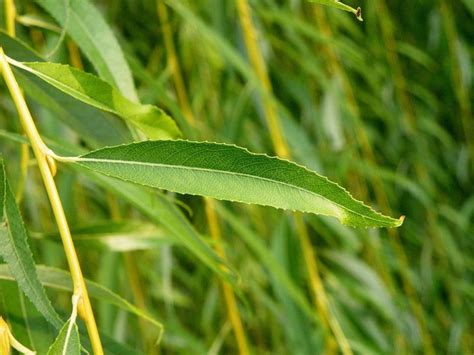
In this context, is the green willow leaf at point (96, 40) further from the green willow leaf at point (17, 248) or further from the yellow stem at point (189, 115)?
the yellow stem at point (189, 115)

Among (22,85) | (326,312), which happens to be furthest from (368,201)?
(22,85)

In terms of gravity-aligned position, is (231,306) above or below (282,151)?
below

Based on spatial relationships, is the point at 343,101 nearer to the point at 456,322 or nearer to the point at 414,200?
the point at 414,200

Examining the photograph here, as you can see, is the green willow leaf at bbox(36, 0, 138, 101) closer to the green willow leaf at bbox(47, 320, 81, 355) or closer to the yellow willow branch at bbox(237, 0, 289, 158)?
the green willow leaf at bbox(47, 320, 81, 355)

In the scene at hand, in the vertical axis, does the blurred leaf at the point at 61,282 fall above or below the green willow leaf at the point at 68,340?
above

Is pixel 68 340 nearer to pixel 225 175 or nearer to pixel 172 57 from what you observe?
pixel 225 175

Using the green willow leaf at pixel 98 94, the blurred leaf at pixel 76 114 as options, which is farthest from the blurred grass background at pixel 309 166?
the green willow leaf at pixel 98 94

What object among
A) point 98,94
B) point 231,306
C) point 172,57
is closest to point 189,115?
point 172,57
